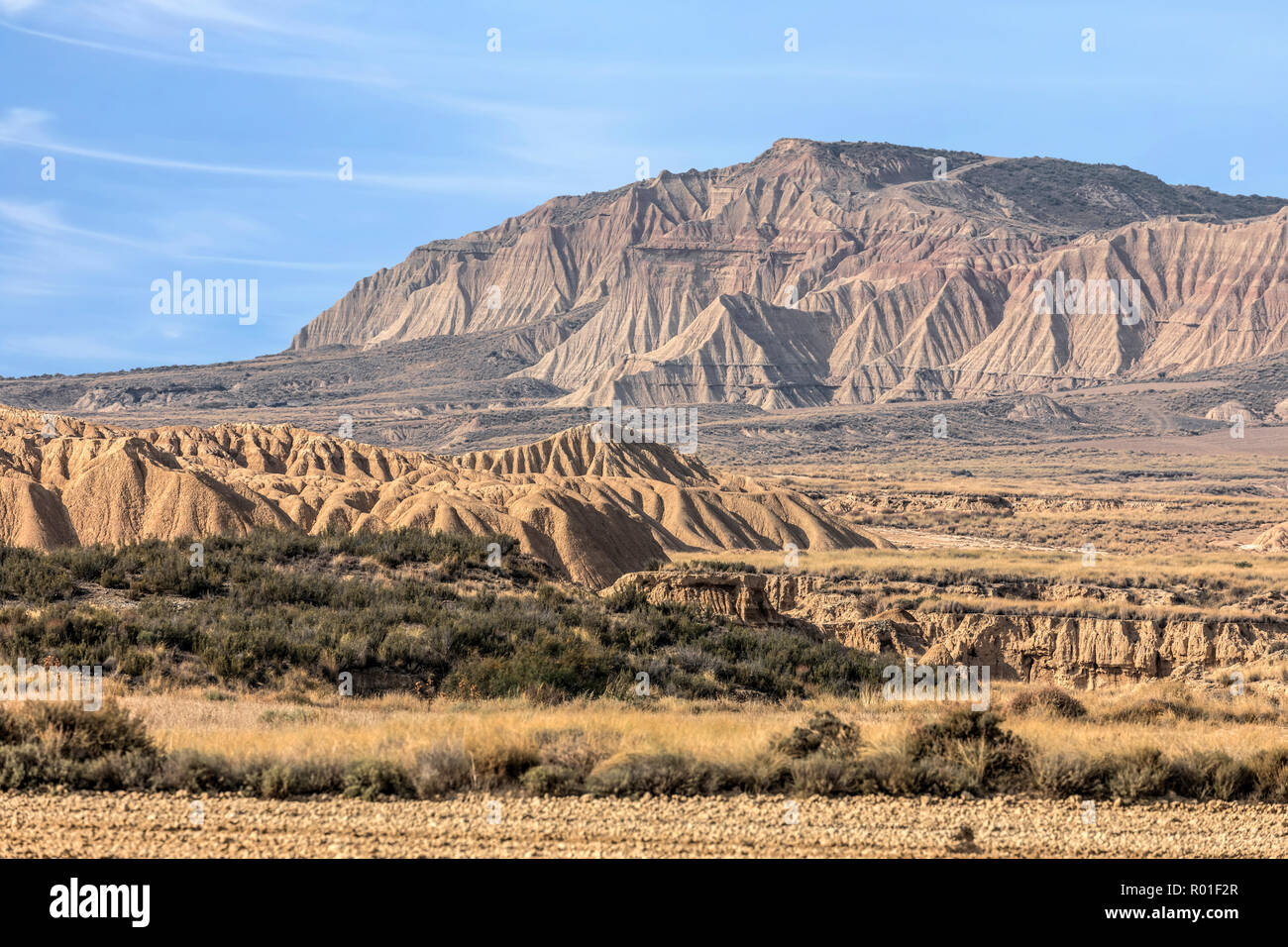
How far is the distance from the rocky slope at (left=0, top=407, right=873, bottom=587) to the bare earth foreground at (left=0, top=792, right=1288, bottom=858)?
26.3 meters

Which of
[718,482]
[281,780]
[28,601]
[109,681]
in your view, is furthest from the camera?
[718,482]

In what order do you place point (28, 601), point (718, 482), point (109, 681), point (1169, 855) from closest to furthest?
point (1169, 855) → point (109, 681) → point (28, 601) → point (718, 482)

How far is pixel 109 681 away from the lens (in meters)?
17.4

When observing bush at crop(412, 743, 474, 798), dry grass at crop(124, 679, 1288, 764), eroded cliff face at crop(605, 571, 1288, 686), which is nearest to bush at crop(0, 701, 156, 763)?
dry grass at crop(124, 679, 1288, 764)

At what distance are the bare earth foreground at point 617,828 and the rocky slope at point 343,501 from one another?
26263 millimetres

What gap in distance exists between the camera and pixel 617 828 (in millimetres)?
10070

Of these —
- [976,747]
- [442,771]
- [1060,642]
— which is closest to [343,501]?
[1060,642]

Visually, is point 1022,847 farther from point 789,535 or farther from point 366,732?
point 789,535

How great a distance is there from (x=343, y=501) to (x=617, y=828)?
138 feet

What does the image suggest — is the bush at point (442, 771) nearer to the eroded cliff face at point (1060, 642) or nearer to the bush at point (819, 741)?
the bush at point (819, 741)

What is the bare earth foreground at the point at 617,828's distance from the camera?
939 centimetres

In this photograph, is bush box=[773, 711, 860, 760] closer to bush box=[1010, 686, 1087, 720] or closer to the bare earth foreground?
the bare earth foreground

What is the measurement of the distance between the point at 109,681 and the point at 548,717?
271 inches
